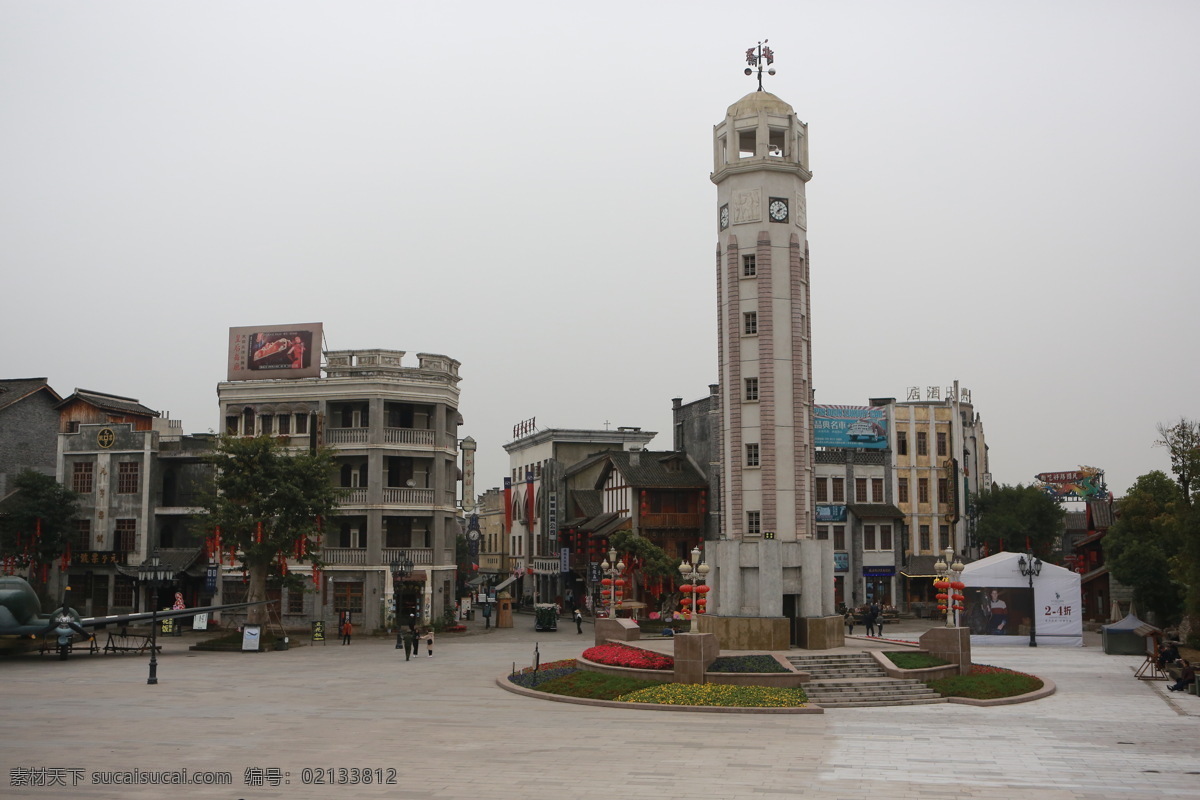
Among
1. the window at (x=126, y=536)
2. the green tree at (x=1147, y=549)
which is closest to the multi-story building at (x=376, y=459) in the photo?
the window at (x=126, y=536)

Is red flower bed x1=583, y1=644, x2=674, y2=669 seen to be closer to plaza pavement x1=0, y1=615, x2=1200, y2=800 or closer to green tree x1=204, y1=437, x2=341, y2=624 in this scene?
plaza pavement x1=0, y1=615, x2=1200, y2=800

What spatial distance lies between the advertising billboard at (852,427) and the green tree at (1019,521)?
36.7 ft

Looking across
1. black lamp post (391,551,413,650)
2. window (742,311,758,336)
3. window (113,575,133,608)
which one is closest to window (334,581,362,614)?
black lamp post (391,551,413,650)

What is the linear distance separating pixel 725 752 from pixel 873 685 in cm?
1093

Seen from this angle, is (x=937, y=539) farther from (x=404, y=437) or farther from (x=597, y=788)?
(x=597, y=788)

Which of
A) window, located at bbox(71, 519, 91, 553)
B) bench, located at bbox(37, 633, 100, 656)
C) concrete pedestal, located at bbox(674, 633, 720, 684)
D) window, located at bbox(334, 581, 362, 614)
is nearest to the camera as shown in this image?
concrete pedestal, located at bbox(674, 633, 720, 684)

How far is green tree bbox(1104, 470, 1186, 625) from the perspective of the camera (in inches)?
2244

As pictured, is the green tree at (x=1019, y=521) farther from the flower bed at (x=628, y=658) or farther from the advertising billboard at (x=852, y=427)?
the flower bed at (x=628, y=658)

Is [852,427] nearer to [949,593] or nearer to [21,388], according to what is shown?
[949,593]

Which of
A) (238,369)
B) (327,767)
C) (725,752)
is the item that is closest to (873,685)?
(725,752)

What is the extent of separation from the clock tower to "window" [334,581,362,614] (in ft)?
88.3

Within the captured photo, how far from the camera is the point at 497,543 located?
114 metres

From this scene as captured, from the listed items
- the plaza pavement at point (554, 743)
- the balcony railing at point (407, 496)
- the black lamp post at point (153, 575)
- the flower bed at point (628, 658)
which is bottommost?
the plaza pavement at point (554, 743)

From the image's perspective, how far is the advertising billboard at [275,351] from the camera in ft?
205
